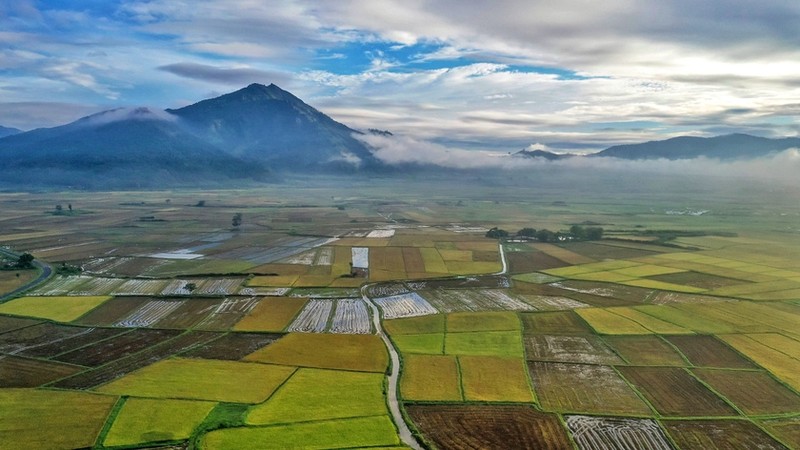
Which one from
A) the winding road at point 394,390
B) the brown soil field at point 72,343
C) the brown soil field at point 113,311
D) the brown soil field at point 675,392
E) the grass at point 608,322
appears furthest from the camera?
the brown soil field at point 113,311

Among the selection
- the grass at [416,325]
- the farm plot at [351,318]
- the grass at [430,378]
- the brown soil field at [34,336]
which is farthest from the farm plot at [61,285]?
the grass at [430,378]

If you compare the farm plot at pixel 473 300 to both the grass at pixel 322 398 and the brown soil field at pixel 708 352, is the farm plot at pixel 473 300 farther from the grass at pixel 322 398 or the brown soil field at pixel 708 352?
the grass at pixel 322 398

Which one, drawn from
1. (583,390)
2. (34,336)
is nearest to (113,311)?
(34,336)

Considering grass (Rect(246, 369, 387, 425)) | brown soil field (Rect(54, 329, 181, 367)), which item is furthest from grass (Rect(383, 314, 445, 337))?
brown soil field (Rect(54, 329, 181, 367))

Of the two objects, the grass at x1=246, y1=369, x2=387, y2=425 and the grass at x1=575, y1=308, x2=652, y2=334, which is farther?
the grass at x1=575, y1=308, x2=652, y2=334

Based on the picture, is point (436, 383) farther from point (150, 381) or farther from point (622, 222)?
point (622, 222)

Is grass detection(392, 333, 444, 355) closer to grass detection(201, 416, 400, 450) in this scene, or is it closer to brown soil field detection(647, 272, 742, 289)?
grass detection(201, 416, 400, 450)
